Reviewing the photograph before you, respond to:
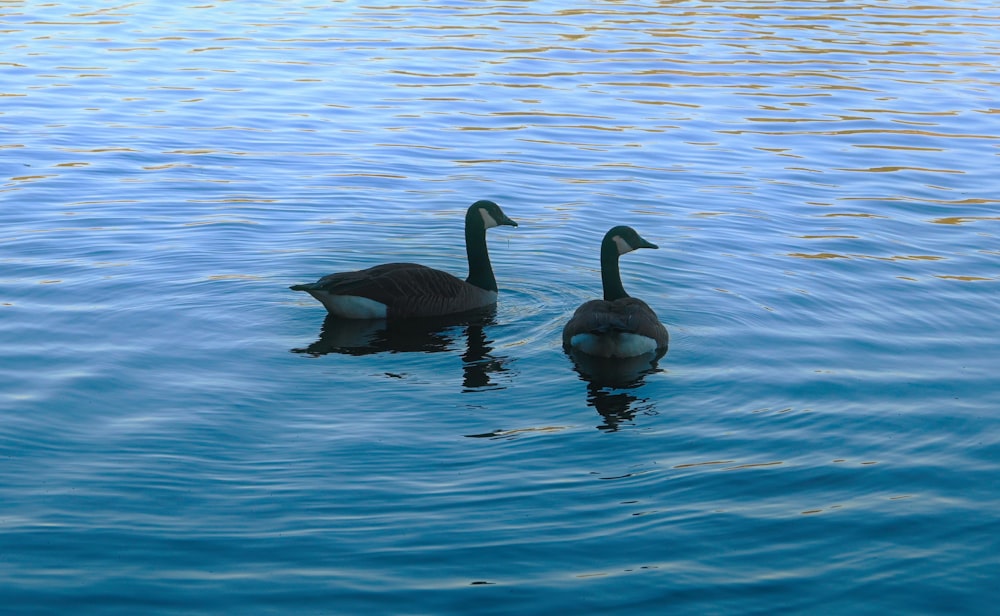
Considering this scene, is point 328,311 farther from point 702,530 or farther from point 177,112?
point 177,112

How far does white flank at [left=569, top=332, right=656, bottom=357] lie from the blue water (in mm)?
325

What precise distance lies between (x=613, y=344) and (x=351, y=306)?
290 centimetres

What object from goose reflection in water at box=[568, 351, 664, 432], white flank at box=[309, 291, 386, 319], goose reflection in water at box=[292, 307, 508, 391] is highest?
white flank at box=[309, 291, 386, 319]

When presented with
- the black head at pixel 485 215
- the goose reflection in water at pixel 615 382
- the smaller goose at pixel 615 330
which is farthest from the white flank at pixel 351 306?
the goose reflection in water at pixel 615 382

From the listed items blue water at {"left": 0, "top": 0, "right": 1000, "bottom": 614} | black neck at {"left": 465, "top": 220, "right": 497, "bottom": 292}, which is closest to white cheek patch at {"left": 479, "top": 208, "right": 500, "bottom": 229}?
black neck at {"left": 465, "top": 220, "right": 497, "bottom": 292}

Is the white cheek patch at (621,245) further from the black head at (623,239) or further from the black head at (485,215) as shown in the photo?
the black head at (485,215)

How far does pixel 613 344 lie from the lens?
39.6ft

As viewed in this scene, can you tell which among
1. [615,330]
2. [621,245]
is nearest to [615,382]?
[615,330]

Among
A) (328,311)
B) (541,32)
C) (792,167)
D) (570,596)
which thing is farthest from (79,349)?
(541,32)

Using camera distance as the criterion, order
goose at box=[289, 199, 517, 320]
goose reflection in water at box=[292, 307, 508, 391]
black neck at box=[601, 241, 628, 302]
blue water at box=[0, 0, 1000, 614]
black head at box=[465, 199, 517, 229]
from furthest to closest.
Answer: black head at box=[465, 199, 517, 229] → black neck at box=[601, 241, 628, 302] → goose at box=[289, 199, 517, 320] → goose reflection in water at box=[292, 307, 508, 391] → blue water at box=[0, 0, 1000, 614]

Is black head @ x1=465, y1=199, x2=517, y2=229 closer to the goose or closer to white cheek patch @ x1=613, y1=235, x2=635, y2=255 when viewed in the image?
the goose

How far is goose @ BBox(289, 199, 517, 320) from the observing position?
13.2 metres

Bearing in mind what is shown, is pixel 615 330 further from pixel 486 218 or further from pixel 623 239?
pixel 486 218

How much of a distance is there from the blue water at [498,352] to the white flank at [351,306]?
14.3 inches
